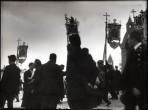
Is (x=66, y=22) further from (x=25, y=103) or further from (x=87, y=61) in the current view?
(x=87, y=61)

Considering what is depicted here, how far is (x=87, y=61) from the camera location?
253 inches

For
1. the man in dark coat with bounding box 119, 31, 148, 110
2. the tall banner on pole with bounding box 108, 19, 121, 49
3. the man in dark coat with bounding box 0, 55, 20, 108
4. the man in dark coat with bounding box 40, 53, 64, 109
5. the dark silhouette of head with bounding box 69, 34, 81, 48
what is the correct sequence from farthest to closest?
the tall banner on pole with bounding box 108, 19, 121, 49 < the man in dark coat with bounding box 0, 55, 20, 108 < the man in dark coat with bounding box 40, 53, 64, 109 < the dark silhouette of head with bounding box 69, 34, 81, 48 < the man in dark coat with bounding box 119, 31, 148, 110

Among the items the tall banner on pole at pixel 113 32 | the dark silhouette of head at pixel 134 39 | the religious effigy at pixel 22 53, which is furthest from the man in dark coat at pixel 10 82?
the religious effigy at pixel 22 53

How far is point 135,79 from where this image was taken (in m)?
5.21

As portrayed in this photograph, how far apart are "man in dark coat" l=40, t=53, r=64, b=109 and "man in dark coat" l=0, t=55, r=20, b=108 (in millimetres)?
1600

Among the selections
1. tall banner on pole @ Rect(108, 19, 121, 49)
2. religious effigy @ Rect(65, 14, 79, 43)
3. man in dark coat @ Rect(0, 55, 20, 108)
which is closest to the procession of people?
man in dark coat @ Rect(0, 55, 20, 108)

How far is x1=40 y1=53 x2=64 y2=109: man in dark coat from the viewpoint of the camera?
8.58 metres

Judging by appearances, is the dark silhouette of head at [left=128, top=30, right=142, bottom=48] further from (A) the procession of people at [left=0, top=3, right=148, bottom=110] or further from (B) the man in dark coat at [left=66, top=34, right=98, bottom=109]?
(B) the man in dark coat at [left=66, top=34, right=98, bottom=109]

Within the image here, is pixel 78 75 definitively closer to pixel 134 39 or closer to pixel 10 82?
pixel 134 39

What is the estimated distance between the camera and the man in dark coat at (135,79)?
16.8ft

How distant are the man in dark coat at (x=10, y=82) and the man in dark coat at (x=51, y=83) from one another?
160 centimetres

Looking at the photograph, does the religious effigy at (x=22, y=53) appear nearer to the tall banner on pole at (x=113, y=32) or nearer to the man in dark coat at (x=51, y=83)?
the tall banner on pole at (x=113, y=32)

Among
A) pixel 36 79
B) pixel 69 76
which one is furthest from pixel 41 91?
pixel 69 76

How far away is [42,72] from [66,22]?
19.0 meters
